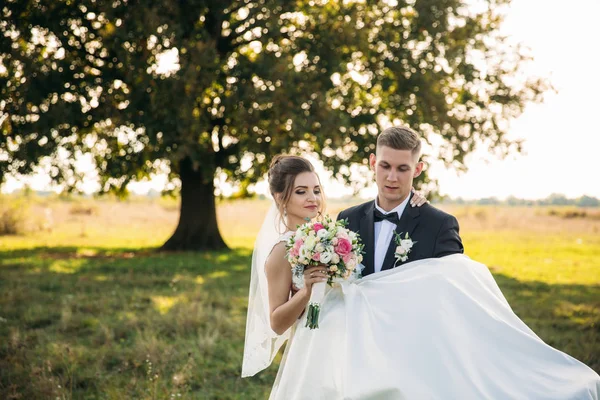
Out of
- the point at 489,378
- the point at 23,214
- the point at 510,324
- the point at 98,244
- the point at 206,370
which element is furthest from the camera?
the point at 23,214

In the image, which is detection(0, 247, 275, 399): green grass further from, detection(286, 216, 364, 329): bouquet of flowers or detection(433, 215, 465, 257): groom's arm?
detection(433, 215, 465, 257): groom's arm

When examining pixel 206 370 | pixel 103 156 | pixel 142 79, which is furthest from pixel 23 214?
pixel 206 370

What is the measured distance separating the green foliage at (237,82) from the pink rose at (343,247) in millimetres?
12045

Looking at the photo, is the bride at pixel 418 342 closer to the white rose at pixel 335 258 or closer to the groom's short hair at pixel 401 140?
the white rose at pixel 335 258

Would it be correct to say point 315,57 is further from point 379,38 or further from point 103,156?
point 103,156

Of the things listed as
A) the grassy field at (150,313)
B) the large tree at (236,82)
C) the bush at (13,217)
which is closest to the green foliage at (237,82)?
the large tree at (236,82)

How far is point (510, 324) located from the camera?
3498mm

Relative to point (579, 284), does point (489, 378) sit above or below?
above

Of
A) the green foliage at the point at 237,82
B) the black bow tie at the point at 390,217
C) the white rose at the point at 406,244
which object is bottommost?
the white rose at the point at 406,244

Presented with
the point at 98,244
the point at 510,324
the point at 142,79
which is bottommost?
the point at 98,244

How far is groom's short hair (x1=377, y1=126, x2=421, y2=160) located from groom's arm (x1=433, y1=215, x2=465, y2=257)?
1.69 ft

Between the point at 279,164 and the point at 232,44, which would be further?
the point at 232,44

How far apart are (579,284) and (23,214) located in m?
21.4

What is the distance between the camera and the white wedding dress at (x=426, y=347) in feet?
10.5
